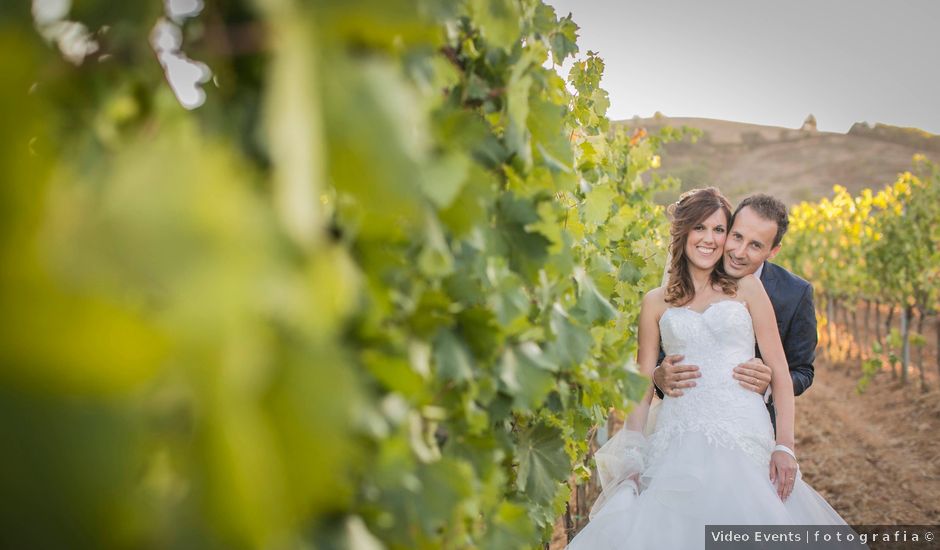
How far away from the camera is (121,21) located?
0.53 meters

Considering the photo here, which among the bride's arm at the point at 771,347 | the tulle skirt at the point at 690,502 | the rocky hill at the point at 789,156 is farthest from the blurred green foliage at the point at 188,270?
the rocky hill at the point at 789,156

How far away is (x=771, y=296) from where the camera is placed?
3.96 m

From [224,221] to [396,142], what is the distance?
12 centimetres

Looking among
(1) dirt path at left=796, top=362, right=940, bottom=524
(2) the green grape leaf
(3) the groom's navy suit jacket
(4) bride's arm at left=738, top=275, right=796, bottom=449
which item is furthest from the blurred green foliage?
(1) dirt path at left=796, top=362, right=940, bottom=524

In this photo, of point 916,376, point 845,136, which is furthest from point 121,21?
point 845,136

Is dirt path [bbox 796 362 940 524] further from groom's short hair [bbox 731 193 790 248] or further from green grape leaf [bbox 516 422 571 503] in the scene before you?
green grape leaf [bbox 516 422 571 503]

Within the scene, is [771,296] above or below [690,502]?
above

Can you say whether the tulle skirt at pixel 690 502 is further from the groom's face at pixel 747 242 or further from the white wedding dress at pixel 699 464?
the groom's face at pixel 747 242

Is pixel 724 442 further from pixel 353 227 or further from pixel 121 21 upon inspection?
pixel 121 21

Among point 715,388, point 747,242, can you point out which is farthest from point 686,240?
point 715,388

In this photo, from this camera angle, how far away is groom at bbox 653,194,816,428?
335cm

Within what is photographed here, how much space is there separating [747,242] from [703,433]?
1081 mm

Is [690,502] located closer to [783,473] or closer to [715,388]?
[783,473]

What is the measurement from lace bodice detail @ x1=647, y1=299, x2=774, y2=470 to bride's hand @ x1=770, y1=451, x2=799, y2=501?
0.09 metres
